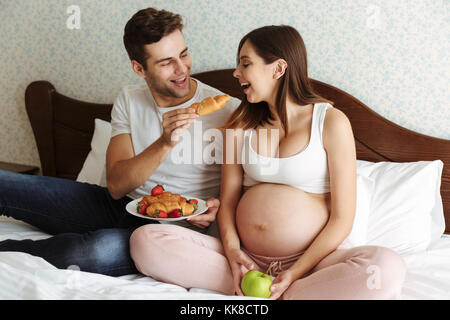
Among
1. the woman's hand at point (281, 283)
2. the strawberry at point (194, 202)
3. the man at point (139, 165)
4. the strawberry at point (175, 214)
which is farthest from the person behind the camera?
the man at point (139, 165)

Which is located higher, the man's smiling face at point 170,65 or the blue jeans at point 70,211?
the man's smiling face at point 170,65

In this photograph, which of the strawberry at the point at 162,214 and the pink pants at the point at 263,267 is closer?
the pink pants at the point at 263,267

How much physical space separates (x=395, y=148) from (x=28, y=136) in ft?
7.50

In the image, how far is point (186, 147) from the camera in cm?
179

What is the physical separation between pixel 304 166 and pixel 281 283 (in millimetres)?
403

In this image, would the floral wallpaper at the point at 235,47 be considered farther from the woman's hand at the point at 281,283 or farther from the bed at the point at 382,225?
the woman's hand at the point at 281,283

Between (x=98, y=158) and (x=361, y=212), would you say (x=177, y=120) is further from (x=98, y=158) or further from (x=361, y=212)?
(x=98, y=158)

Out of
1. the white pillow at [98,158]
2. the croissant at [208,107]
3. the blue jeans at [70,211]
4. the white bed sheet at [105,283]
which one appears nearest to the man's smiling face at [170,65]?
the croissant at [208,107]

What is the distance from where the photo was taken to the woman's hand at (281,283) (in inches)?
47.6

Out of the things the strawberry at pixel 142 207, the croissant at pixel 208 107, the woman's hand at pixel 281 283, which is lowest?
the woman's hand at pixel 281 283

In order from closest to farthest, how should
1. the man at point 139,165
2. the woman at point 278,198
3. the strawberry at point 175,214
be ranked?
the woman at point 278,198 < the strawberry at point 175,214 < the man at point 139,165

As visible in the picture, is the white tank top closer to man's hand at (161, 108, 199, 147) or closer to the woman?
the woman

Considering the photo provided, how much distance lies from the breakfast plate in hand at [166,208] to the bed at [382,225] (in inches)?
8.3

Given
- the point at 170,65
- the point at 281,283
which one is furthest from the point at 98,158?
the point at 281,283
